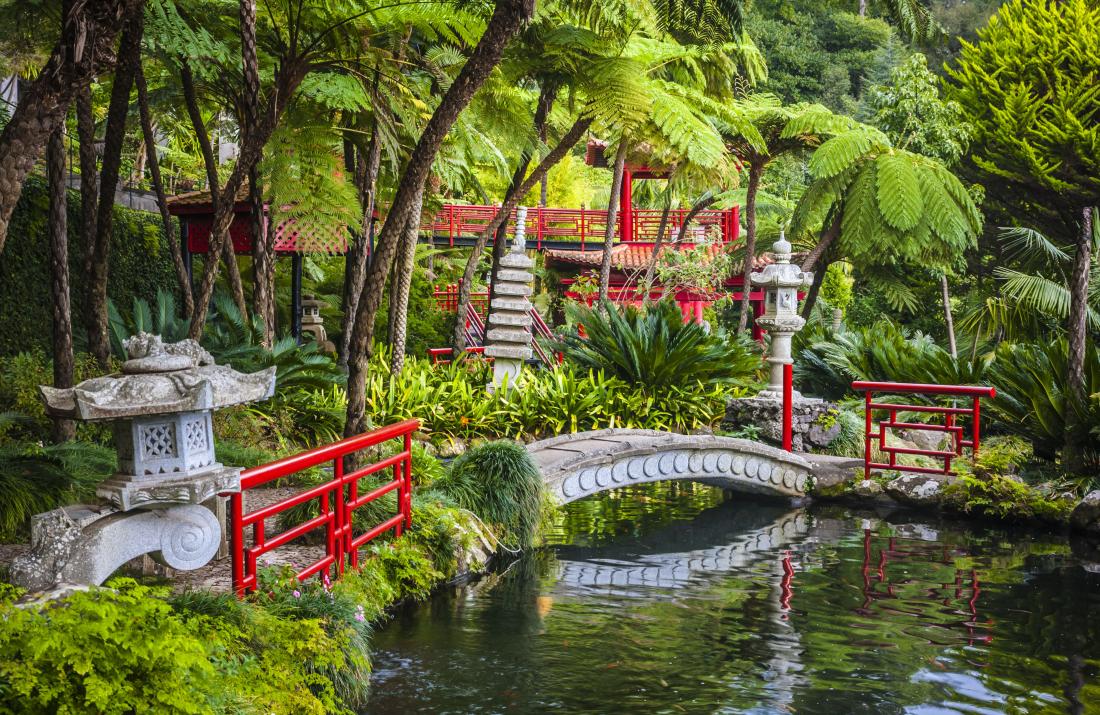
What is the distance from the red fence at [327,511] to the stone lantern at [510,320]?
17.8 feet

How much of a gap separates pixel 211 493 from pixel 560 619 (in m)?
3.23

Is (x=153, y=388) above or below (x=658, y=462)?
above

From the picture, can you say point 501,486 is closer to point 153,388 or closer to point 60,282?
point 60,282

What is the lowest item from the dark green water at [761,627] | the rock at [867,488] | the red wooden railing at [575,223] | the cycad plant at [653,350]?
the dark green water at [761,627]

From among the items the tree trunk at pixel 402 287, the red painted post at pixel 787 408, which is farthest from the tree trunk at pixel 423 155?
the red painted post at pixel 787 408

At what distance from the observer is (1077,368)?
11.6 meters

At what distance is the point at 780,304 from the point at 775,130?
5.38 metres

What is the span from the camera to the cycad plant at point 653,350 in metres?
14.0

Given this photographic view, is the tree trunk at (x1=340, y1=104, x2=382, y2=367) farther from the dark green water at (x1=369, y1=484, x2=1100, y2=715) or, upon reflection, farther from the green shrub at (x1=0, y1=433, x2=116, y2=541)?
the green shrub at (x1=0, y1=433, x2=116, y2=541)

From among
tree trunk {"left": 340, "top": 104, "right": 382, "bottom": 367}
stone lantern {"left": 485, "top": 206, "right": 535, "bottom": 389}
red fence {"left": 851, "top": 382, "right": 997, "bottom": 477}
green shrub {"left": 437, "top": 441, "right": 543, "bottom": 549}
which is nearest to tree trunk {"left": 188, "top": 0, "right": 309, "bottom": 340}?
tree trunk {"left": 340, "top": 104, "right": 382, "bottom": 367}

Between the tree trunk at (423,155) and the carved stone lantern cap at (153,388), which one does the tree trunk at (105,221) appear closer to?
the tree trunk at (423,155)

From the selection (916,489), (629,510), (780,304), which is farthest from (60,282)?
(916,489)

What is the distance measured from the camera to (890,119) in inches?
836

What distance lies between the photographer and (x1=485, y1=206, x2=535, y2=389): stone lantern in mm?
13273
